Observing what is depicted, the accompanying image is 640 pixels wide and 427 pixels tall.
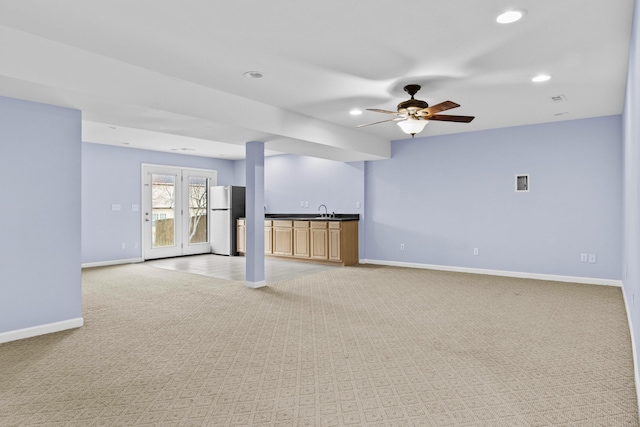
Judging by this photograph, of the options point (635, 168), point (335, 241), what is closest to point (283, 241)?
point (335, 241)

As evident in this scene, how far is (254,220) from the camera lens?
19.4ft

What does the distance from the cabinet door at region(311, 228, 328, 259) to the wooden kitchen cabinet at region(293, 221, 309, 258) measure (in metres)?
0.17

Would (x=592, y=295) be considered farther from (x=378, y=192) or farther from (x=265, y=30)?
(x=265, y=30)

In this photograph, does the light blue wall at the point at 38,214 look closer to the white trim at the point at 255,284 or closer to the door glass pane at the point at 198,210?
the white trim at the point at 255,284

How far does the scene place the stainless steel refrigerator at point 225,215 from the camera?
31.9ft

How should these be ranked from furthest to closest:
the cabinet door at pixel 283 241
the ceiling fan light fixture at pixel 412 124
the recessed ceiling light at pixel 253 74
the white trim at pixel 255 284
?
the cabinet door at pixel 283 241
the white trim at pixel 255 284
the ceiling fan light fixture at pixel 412 124
the recessed ceiling light at pixel 253 74

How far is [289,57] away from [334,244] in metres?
4.94

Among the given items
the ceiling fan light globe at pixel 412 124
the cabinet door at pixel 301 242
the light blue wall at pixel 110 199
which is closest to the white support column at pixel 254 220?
the ceiling fan light globe at pixel 412 124

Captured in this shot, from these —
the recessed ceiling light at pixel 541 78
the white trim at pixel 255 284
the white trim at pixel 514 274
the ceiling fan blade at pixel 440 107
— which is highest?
the recessed ceiling light at pixel 541 78

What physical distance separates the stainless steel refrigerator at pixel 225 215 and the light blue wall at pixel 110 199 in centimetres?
166

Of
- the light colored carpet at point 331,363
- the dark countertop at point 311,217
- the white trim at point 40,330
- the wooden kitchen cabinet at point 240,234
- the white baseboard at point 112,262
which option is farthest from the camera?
the wooden kitchen cabinet at point 240,234

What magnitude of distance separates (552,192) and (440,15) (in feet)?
15.0

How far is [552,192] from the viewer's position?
6.24 meters

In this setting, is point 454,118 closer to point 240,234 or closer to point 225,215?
point 240,234
